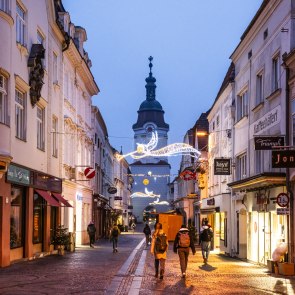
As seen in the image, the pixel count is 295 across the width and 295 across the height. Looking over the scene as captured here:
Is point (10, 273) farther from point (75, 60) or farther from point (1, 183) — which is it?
point (75, 60)

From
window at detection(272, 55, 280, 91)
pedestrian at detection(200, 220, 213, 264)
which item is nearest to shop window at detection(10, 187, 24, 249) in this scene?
pedestrian at detection(200, 220, 213, 264)

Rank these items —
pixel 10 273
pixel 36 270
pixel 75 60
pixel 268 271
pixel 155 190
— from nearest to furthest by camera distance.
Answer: pixel 10 273, pixel 36 270, pixel 268 271, pixel 75 60, pixel 155 190

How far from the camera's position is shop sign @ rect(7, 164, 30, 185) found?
23766mm

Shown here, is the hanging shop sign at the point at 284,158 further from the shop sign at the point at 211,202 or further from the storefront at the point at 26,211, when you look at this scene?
the shop sign at the point at 211,202

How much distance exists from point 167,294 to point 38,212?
49.9 ft

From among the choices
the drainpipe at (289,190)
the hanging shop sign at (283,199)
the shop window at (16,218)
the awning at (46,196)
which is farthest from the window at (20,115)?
the hanging shop sign at (283,199)

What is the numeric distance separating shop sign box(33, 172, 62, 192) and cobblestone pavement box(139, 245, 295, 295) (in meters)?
6.33

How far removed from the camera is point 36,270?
72.7ft

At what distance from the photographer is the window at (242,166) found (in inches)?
1261

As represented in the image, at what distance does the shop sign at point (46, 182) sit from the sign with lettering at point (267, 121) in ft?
30.4

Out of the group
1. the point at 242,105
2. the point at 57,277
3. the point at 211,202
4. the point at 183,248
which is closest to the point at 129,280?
the point at 57,277

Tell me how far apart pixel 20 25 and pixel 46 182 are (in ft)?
25.4

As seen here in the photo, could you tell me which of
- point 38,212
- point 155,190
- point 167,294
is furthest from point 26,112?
point 155,190

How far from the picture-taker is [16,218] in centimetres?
2591
